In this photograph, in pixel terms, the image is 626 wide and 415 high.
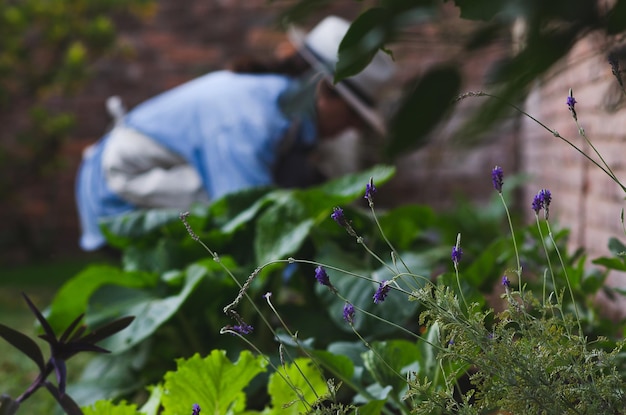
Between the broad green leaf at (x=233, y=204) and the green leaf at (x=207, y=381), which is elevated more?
the green leaf at (x=207, y=381)

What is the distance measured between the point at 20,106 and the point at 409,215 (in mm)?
4881

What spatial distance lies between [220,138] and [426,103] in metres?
2.55

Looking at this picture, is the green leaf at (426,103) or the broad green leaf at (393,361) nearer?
the green leaf at (426,103)

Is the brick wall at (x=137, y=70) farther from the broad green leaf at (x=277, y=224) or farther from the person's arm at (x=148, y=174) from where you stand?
the broad green leaf at (x=277, y=224)

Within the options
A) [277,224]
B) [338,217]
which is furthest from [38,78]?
[338,217]

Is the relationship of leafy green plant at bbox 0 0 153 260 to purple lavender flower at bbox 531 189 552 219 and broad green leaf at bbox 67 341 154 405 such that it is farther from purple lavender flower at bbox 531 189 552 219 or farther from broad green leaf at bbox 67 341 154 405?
purple lavender flower at bbox 531 189 552 219

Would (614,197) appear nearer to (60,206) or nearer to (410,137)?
(410,137)

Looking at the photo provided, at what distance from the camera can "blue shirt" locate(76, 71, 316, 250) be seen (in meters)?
2.84

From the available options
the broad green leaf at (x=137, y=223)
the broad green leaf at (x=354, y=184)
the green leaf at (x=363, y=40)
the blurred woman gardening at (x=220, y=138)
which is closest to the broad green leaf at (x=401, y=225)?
the broad green leaf at (x=354, y=184)

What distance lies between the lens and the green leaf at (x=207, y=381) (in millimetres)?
1030

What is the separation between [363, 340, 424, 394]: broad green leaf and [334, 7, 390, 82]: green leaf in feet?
2.33

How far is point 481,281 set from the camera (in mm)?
1792

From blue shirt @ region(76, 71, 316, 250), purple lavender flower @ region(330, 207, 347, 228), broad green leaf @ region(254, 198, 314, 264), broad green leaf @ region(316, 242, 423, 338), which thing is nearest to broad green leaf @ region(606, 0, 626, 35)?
purple lavender flower @ region(330, 207, 347, 228)

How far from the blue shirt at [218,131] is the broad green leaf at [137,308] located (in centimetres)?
87
